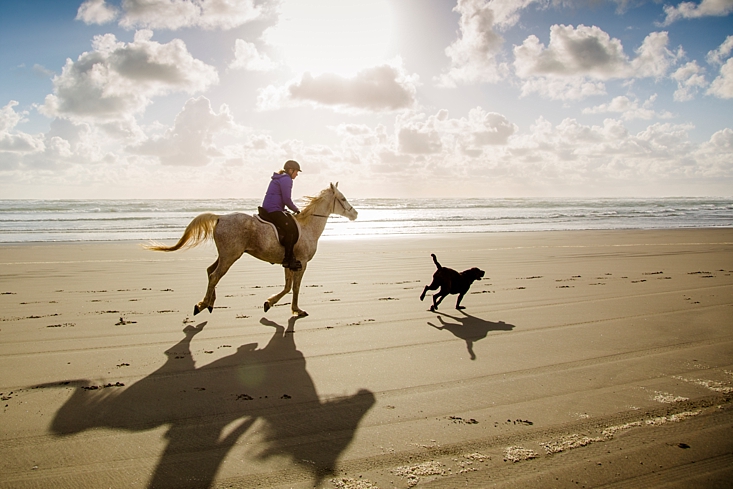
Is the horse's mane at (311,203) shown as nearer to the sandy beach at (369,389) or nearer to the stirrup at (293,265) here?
the stirrup at (293,265)

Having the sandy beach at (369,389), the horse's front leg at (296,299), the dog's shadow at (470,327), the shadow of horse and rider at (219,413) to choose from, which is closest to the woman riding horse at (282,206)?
the horse's front leg at (296,299)

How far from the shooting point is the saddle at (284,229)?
6998 mm

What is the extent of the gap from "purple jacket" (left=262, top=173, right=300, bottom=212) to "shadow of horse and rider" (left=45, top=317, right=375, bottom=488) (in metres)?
3.10

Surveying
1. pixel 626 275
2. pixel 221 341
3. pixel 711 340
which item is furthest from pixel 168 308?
pixel 626 275

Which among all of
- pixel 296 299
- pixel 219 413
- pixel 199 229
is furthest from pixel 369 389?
pixel 199 229

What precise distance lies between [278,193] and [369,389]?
414 cm

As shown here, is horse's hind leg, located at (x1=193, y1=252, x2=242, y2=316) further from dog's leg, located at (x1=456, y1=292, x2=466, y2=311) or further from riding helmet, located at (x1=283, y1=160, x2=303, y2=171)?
dog's leg, located at (x1=456, y1=292, x2=466, y2=311)

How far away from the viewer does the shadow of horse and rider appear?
9.21 ft

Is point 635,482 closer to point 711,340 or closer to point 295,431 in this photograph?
point 295,431

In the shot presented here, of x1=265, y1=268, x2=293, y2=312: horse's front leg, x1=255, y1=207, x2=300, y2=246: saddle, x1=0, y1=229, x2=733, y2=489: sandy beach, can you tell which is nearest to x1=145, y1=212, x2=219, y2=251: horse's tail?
x1=255, y1=207, x2=300, y2=246: saddle

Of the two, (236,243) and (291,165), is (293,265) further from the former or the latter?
(291,165)

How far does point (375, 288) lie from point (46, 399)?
18.9 feet

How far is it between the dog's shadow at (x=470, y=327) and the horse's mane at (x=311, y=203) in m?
2.79

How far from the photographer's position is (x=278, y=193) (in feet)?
23.6
